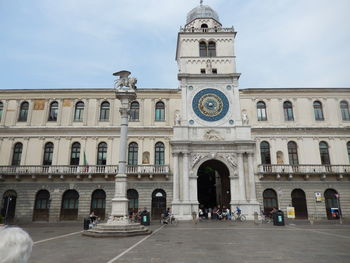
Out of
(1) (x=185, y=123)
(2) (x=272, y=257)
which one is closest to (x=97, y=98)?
(1) (x=185, y=123)

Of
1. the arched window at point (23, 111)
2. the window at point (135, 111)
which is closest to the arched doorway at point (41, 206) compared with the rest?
the arched window at point (23, 111)

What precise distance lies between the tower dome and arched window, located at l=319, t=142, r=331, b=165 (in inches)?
852

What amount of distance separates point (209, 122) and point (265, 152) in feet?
24.2

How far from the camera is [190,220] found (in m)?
27.7

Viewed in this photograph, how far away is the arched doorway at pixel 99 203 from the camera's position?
1148 inches

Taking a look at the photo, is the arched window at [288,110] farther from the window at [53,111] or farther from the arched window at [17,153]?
the arched window at [17,153]

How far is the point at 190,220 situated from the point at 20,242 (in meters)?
26.7

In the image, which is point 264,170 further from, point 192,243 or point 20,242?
point 20,242

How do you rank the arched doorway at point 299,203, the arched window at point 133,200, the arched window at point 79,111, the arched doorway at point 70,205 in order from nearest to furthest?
the arched doorway at point 70,205
the arched window at point 133,200
the arched doorway at point 299,203
the arched window at point 79,111

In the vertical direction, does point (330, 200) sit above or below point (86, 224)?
above

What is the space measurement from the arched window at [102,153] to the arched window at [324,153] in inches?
991

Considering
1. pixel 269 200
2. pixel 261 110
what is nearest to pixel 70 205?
pixel 269 200

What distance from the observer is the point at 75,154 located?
102 ft

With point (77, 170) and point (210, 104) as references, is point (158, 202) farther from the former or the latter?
point (210, 104)
